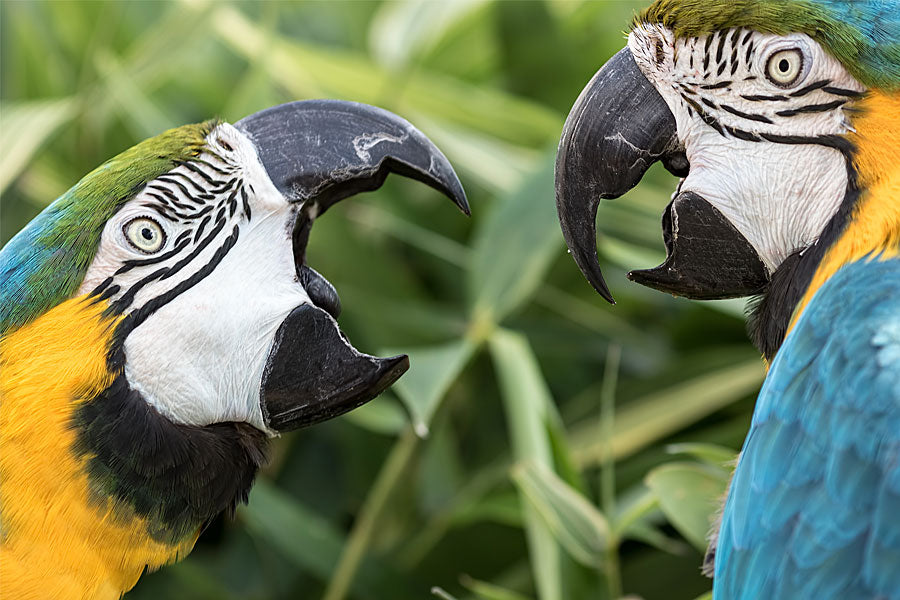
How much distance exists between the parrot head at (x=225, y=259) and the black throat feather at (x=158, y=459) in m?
0.02

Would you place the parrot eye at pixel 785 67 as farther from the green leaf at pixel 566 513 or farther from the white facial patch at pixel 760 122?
the green leaf at pixel 566 513

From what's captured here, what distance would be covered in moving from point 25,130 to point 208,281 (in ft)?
2.70

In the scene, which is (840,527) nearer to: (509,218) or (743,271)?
(743,271)

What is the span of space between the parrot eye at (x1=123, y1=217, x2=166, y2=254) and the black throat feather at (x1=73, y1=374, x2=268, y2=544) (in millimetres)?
118

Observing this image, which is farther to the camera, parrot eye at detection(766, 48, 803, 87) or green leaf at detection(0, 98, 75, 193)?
green leaf at detection(0, 98, 75, 193)

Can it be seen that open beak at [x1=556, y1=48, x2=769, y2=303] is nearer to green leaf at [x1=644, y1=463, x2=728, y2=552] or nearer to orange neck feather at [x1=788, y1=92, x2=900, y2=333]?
orange neck feather at [x1=788, y1=92, x2=900, y2=333]

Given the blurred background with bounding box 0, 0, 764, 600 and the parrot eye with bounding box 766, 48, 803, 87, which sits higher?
the parrot eye with bounding box 766, 48, 803, 87

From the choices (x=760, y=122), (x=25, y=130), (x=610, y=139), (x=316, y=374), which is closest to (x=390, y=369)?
(x=316, y=374)

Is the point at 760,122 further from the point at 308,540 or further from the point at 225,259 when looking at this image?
the point at 308,540

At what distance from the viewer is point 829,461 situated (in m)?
0.69

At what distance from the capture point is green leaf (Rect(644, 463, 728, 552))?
1.06m

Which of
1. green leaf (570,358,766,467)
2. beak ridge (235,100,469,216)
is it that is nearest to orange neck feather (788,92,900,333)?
beak ridge (235,100,469,216)

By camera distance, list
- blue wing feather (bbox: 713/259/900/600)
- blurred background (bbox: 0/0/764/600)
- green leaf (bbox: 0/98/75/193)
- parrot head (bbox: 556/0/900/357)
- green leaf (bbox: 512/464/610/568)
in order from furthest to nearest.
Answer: green leaf (bbox: 0/98/75/193)
blurred background (bbox: 0/0/764/600)
green leaf (bbox: 512/464/610/568)
parrot head (bbox: 556/0/900/357)
blue wing feather (bbox: 713/259/900/600)

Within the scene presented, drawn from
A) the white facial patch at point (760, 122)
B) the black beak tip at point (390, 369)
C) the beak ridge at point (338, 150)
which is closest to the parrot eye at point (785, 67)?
the white facial patch at point (760, 122)
